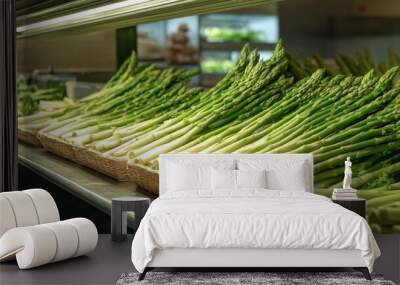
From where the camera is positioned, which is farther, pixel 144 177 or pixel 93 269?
pixel 144 177

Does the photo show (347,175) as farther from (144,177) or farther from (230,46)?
(144,177)

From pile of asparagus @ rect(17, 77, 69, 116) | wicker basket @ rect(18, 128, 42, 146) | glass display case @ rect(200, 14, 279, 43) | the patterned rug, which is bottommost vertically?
the patterned rug

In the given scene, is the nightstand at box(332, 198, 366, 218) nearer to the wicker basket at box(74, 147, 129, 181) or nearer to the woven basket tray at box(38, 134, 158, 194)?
the woven basket tray at box(38, 134, 158, 194)

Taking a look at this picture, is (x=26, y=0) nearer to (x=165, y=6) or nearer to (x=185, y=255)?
(x=165, y=6)

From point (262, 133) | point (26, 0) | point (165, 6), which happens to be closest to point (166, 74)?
point (165, 6)

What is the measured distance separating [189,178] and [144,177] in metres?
0.85

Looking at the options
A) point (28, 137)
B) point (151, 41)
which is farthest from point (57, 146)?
point (151, 41)

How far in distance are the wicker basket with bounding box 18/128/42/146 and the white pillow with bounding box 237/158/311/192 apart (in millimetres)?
2417

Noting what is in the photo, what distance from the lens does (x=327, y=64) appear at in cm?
813

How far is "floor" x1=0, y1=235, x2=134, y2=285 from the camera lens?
5.87m

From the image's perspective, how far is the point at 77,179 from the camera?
8.56 metres

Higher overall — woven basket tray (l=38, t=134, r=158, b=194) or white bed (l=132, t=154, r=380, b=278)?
woven basket tray (l=38, t=134, r=158, b=194)

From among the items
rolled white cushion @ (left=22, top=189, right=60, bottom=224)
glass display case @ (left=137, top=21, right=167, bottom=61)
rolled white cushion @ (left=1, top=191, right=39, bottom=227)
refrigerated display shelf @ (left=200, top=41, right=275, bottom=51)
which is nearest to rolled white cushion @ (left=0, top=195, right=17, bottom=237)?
rolled white cushion @ (left=1, top=191, right=39, bottom=227)

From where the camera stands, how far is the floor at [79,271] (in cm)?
587
